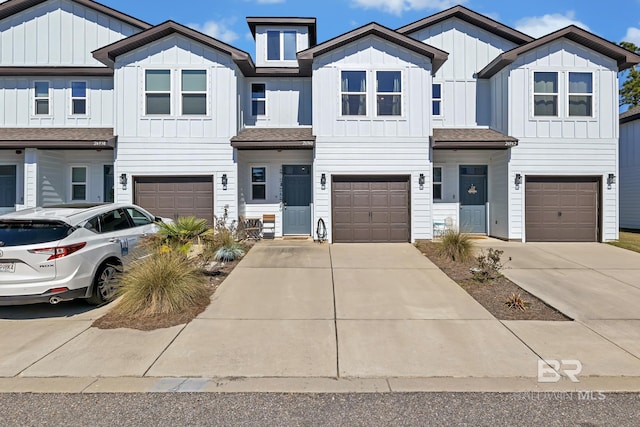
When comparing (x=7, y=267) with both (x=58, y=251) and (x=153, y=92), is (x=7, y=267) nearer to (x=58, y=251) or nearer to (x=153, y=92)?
(x=58, y=251)

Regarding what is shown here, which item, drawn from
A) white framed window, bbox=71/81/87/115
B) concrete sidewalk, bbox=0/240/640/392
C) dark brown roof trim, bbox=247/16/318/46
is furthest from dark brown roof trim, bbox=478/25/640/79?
white framed window, bbox=71/81/87/115

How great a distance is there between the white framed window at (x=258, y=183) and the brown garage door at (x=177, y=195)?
1861 mm

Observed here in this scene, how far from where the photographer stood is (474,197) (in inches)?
588

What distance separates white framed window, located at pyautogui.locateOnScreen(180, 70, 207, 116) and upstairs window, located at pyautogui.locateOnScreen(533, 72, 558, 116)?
11150mm

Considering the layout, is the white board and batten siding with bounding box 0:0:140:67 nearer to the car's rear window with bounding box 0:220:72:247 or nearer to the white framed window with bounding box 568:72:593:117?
the car's rear window with bounding box 0:220:72:247

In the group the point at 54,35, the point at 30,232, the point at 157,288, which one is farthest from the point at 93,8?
the point at 157,288

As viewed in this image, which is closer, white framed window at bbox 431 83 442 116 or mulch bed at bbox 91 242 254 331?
mulch bed at bbox 91 242 254 331

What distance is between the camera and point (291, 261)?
992 centimetres

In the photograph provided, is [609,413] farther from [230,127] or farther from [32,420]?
[230,127]

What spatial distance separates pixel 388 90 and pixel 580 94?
6.55 metres

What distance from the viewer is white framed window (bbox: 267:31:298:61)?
1559 cm

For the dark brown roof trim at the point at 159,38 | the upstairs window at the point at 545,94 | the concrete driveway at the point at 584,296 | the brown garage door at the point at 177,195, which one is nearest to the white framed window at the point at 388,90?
the dark brown roof trim at the point at 159,38

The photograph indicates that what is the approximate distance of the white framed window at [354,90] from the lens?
42.0 feet

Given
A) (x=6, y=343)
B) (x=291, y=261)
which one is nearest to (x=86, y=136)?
(x=291, y=261)
